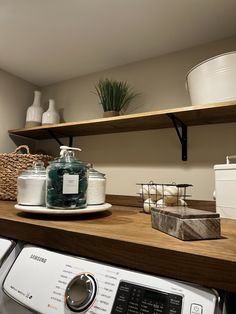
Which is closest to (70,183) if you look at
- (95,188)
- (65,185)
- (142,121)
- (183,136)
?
(65,185)

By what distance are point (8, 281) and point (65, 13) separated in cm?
108

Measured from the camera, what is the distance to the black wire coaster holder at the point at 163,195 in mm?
A: 917

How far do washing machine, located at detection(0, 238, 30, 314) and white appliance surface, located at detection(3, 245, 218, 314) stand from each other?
0.08ft

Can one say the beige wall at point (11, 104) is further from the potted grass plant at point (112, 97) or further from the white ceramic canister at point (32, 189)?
the white ceramic canister at point (32, 189)

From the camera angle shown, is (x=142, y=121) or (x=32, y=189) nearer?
(x=32, y=189)

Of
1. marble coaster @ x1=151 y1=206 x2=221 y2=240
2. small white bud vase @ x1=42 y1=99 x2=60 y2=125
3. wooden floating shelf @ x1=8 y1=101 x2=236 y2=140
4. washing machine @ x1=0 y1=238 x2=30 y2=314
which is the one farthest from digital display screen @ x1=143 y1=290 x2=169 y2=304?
small white bud vase @ x1=42 y1=99 x2=60 y2=125

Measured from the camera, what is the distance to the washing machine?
1.74ft

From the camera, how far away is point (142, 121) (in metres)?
1.24

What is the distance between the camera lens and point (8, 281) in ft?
1.83

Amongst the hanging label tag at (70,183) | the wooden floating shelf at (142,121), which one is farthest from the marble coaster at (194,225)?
the wooden floating shelf at (142,121)

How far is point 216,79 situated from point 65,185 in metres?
0.70

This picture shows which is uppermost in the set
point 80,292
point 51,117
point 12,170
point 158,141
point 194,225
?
point 51,117

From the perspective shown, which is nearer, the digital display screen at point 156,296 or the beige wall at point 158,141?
the digital display screen at point 156,296

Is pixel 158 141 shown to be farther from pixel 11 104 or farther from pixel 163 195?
pixel 11 104
